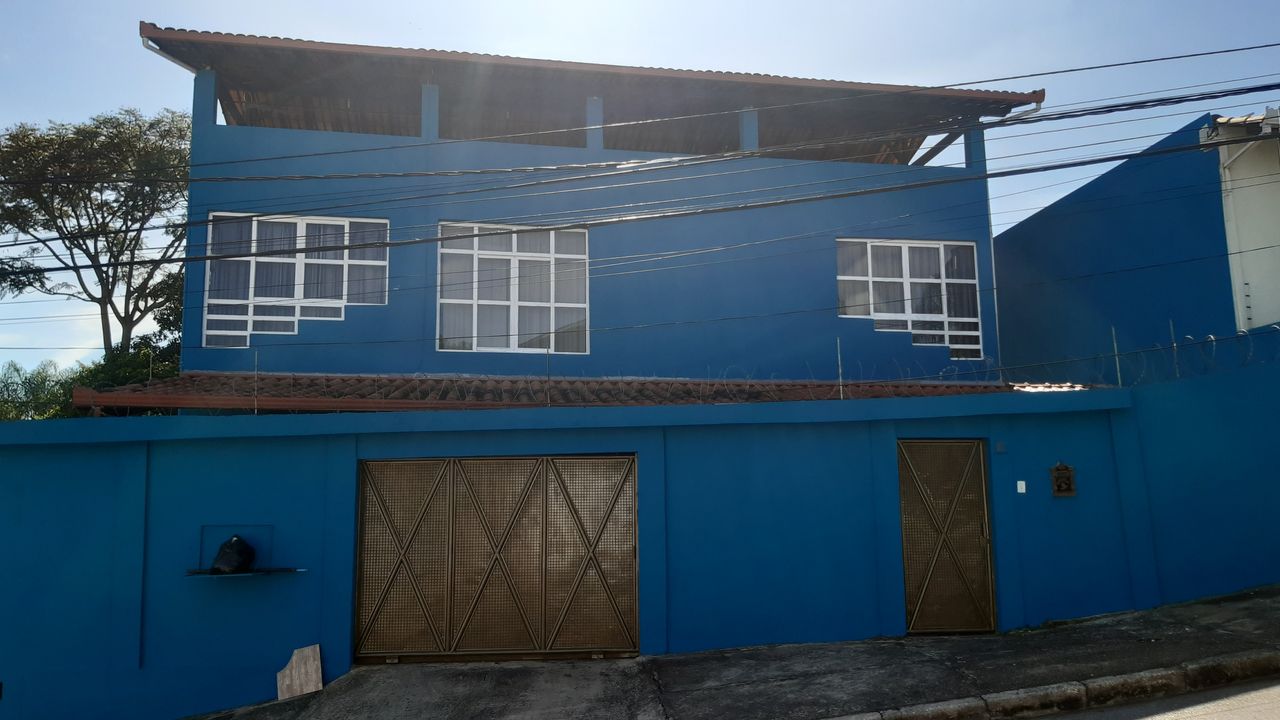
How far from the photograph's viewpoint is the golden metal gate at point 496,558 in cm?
780

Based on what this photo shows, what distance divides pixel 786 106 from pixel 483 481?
704cm

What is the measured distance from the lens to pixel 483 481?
8008mm

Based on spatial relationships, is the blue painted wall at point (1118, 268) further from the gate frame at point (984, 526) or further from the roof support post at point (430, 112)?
the roof support post at point (430, 112)

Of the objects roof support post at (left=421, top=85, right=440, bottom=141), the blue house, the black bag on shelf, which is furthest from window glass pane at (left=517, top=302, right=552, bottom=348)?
the black bag on shelf

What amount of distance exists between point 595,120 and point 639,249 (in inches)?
78.3

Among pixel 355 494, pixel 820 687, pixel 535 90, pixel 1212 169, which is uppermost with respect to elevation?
pixel 535 90

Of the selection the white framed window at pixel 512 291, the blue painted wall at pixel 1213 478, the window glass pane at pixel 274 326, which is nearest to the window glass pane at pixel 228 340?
the window glass pane at pixel 274 326

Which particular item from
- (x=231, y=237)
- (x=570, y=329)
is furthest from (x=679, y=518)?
(x=231, y=237)

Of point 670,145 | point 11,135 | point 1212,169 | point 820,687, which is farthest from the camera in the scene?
point 11,135

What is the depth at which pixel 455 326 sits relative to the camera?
1121 centimetres

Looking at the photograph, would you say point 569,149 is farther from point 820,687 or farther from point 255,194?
point 820,687

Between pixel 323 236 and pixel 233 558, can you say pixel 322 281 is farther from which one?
pixel 233 558

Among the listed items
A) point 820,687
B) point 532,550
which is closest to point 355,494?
point 532,550

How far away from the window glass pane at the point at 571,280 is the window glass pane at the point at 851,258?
3.78m
